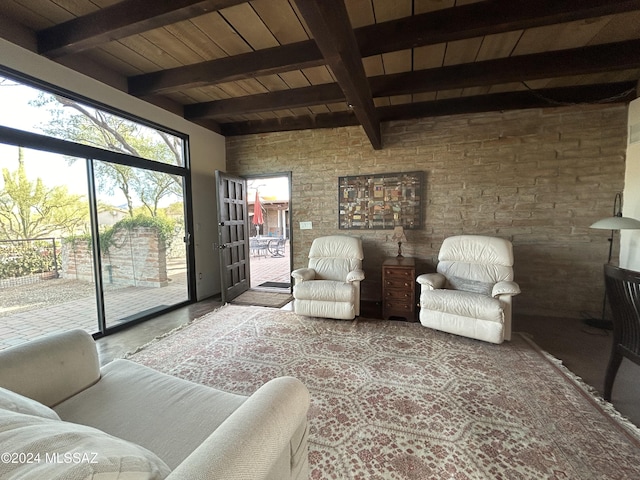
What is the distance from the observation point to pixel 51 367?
1148 millimetres

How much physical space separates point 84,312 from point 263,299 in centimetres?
209

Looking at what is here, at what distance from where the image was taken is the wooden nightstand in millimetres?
3152

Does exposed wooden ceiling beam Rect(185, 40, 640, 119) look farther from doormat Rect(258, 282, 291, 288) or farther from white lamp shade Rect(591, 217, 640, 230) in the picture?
doormat Rect(258, 282, 291, 288)

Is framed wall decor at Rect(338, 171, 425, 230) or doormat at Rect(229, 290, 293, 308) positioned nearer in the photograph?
framed wall decor at Rect(338, 171, 425, 230)

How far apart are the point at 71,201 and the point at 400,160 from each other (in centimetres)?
386

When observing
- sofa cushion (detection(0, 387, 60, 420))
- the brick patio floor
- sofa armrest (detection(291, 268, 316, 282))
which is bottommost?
the brick patio floor

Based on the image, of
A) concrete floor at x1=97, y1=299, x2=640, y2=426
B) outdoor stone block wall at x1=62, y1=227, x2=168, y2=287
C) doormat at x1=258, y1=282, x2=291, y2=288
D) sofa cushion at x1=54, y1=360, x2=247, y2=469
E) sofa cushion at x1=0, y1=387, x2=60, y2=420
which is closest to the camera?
sofa cushion at x1=0, y1=387, x2=60, y2=420

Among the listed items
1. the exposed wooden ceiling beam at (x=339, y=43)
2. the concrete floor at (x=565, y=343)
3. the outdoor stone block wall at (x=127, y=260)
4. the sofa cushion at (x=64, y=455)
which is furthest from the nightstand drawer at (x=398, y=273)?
the outdoor stone block wall at (x=127, y=260)

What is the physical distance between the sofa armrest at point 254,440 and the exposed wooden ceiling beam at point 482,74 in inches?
119

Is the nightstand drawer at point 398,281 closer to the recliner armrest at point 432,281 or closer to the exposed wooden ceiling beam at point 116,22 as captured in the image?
the recliner armrest at point 432,281

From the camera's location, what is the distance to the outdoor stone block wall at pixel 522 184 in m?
3.16

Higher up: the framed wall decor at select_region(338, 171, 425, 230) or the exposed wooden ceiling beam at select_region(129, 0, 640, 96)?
the exposed wooden ceiling beam at select_region(129, 0, 640, 96)

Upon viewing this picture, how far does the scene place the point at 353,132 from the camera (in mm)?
3975

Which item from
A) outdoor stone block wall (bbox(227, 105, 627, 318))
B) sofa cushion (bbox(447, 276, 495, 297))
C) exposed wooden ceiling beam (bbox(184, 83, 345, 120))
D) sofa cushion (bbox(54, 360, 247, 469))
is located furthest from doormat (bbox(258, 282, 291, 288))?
sofa cushion (bbox(54, 360, 247, 469))
